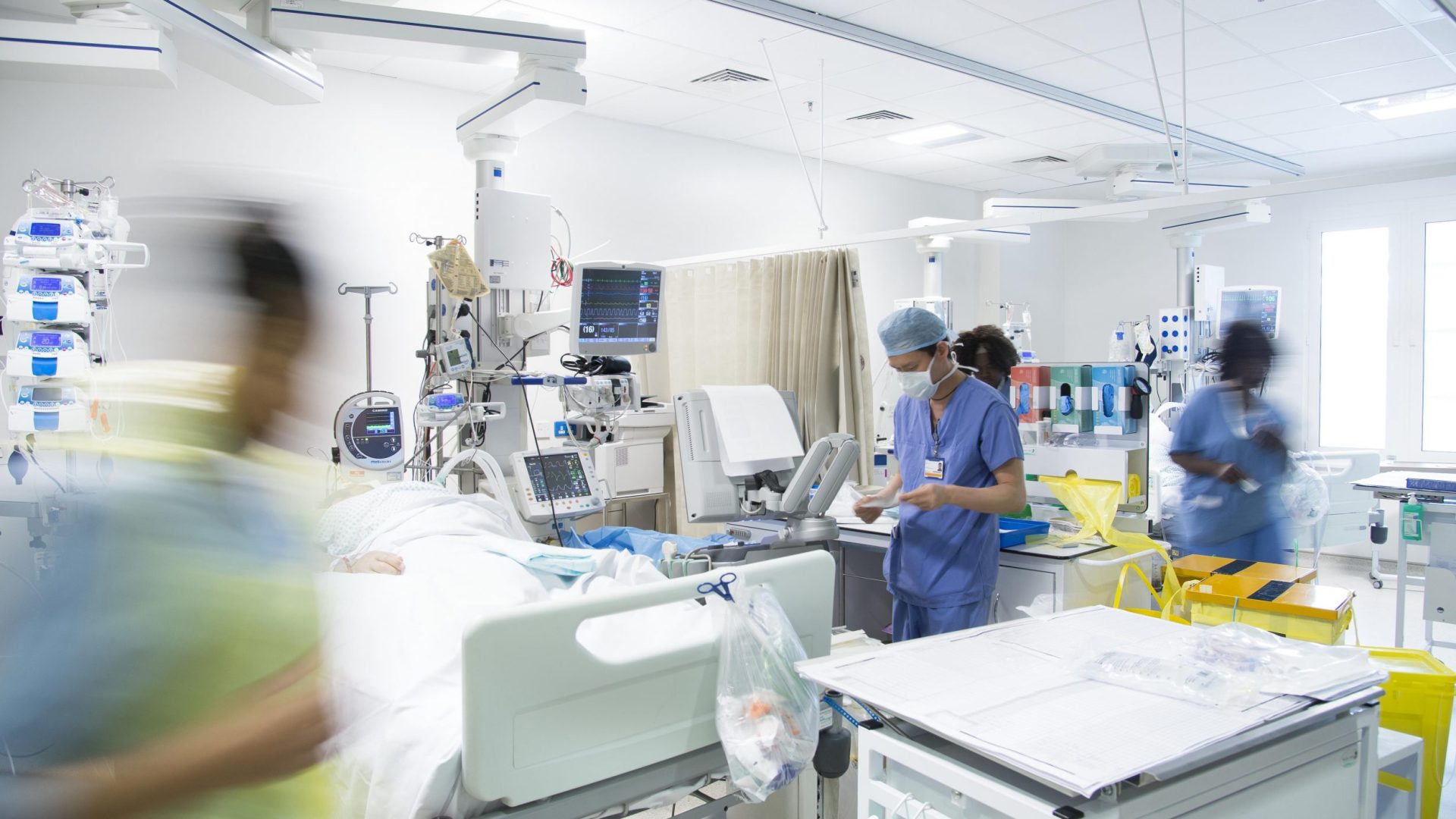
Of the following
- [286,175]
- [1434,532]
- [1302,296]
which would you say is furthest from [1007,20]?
[1302,296]

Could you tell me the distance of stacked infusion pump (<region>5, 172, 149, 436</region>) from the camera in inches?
137

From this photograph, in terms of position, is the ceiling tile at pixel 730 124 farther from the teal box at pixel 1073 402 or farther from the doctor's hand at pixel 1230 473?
the doctor's hand at pixel 1230 473

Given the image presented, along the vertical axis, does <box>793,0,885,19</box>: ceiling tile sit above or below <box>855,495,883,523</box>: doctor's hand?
above

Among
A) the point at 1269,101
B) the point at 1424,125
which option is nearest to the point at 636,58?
the point at 1269,101

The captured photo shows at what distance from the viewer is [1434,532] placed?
370 centimetres

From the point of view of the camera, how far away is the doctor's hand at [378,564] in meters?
2.24

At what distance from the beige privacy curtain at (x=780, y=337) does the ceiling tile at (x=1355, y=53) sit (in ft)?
8.61

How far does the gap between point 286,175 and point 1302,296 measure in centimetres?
875

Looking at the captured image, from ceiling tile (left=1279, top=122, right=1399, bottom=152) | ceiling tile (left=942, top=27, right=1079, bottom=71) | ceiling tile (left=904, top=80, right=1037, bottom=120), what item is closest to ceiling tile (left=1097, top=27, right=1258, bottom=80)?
ceiling tile (left=942, top=27, right=1079, bottom=71)

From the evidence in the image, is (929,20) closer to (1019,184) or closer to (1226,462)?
(1226,462)

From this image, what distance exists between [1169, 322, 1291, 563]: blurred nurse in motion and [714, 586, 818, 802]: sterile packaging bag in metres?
1.82

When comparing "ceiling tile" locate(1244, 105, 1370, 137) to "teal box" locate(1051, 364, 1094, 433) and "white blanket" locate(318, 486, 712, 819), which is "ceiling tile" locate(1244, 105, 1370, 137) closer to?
"teal box" locate(1051, 364, 1094, 433)

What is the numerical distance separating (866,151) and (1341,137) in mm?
3228

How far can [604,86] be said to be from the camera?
5234 mm
